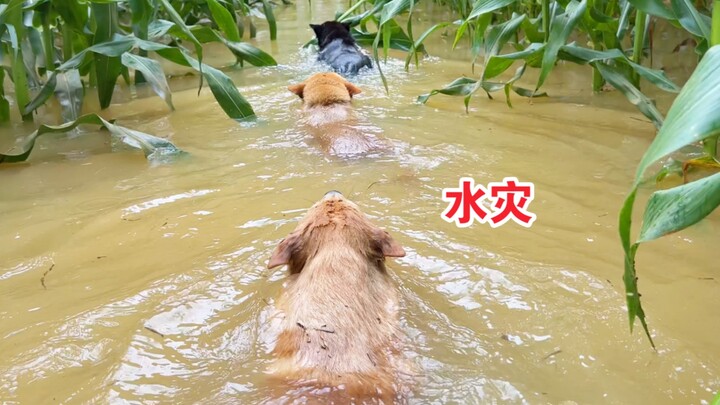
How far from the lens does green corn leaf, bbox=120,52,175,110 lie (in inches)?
173

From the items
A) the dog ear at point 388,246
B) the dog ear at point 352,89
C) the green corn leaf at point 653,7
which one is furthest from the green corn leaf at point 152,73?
the green corn leaf at point 653,7

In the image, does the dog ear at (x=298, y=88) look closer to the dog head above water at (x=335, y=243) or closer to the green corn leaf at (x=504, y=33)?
the green corn leaf at (x=504, y=33)

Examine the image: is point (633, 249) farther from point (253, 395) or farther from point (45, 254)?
point (45, 254)

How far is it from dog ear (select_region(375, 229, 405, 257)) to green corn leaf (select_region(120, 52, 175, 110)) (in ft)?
7.54

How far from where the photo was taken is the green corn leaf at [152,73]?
441 cm

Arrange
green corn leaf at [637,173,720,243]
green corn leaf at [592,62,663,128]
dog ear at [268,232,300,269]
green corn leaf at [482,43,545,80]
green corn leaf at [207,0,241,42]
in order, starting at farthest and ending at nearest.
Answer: green corn leaf at [207,0,241,42], green corn leaf at [482,43,545,80], green corn leaf at [592,62,663,128], dog ear at [268,232,300,269], green corn leaf at [637,173,720,243]

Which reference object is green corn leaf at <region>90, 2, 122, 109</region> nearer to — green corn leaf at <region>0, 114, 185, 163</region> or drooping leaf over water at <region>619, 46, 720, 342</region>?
green corn leaf at <region>0, 114, 185, 163</region>

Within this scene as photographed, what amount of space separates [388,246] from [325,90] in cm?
276

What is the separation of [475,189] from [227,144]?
1.74 metres

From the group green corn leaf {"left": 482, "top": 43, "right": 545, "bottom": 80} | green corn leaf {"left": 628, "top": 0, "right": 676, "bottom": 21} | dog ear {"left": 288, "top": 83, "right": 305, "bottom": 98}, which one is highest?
green corn leaf {"left": 628, "top": 0, "right": 676, "bottom": 21}

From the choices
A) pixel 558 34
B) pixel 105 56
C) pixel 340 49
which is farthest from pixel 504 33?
pixel 340 49

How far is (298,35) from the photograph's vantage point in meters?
9.33

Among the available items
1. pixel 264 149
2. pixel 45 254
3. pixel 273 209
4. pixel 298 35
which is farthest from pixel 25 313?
pixel 298 35

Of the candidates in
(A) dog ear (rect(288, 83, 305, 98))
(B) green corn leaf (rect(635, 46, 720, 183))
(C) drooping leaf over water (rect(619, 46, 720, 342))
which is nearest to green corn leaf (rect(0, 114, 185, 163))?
(A) dog ear (rect(288, 83, 305, 98))
